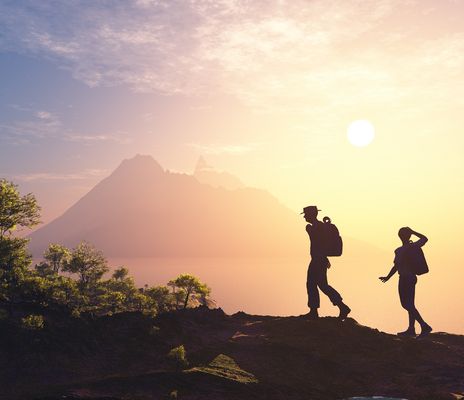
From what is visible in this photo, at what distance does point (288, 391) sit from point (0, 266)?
52.1 feet

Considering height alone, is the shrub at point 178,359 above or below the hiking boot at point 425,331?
below

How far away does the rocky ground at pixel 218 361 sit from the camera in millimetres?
10648

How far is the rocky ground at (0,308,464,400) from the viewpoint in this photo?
1065 centimetres

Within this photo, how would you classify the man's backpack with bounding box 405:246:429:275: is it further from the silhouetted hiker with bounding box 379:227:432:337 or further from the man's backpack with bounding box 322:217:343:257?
the man's backpack with bounding box 322:217:343:257

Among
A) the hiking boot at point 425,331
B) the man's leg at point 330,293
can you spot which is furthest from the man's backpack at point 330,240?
the hiking boot at point 425,331

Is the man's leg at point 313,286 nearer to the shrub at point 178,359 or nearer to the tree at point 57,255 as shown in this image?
the shrub at point 178,359

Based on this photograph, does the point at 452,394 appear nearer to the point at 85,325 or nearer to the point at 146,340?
the point at 146,340

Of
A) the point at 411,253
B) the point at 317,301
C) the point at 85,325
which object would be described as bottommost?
the point at 85,325

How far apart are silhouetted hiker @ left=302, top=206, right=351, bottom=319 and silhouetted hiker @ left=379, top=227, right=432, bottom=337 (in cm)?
265

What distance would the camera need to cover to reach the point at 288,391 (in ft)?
35.9

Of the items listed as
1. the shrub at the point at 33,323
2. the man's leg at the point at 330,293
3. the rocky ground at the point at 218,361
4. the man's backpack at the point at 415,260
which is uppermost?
the man's backpack at the point at 415,260

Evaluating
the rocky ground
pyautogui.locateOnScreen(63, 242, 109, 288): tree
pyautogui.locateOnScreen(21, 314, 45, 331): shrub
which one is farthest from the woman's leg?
pyautogui.locateOnScreen(63, 242, 109, 288): tree

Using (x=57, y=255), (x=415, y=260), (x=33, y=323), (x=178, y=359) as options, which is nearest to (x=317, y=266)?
(x=415, y=260)

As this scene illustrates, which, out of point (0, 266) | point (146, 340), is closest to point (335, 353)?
point (146, 340)
